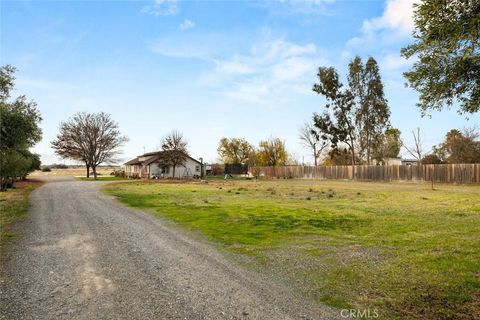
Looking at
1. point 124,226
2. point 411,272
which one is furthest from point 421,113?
point 124,226

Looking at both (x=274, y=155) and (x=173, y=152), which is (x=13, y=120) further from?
(x=274, y=155)

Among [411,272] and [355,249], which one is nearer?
[411,272]

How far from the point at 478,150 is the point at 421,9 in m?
50.7

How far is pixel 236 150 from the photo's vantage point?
96750mm

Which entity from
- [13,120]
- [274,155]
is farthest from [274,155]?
[13,120]

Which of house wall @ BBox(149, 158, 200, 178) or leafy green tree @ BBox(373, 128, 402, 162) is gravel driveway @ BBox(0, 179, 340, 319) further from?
leafy green tree @ BBox(373, 128, 402, 162)

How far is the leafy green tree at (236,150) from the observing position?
96188 millimetres

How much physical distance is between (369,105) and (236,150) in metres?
47.4

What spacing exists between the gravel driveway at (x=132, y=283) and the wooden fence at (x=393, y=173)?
1423 inches

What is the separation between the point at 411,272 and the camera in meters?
6.62

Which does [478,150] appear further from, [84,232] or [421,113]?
[84,232]

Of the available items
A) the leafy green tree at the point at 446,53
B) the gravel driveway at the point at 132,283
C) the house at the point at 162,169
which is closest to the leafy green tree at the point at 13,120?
the gravel driveway at the point at 132,283

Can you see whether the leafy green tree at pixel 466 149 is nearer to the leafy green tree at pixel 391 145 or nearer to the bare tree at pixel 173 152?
the leafy green tree at pixel 391 145

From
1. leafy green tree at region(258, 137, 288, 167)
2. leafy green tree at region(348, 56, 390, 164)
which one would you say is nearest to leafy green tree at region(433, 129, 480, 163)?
leafy green tree at region(348, 56, 390, 164)
